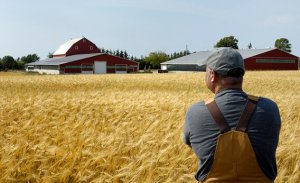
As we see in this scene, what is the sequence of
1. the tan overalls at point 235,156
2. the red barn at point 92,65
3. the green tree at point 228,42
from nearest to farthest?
the tan overalls at point 235,156 < the red barn at point 92,65 < the green tree at point 228,42

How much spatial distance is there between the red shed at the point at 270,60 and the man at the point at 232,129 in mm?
72450

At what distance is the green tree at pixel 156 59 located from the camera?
116312mm

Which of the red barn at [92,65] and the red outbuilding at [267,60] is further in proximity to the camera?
the red outbuilding at [267,60]

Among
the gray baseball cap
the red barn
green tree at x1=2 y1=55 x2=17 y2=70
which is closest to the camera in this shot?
the gray baseball cap

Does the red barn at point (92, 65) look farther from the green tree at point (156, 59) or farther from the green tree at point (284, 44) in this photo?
the green tree at point (284, 44)

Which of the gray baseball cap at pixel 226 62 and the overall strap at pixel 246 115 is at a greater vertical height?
the gray baseball cap at pixel 226 62

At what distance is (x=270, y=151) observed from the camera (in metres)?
2.92

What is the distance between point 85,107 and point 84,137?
408cm

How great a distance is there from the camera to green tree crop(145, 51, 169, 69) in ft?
382

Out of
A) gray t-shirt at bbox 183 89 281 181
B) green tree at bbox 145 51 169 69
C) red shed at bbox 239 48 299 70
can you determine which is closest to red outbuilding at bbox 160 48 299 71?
red shed at bbox 239 48 299 70

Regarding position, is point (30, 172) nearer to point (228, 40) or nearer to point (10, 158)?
point (10, 158)

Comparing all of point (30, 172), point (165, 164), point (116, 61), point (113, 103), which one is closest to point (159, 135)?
point (165, 164)

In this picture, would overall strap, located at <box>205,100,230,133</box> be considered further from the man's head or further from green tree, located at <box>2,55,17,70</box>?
green tree, located at <box>2,55,17,70</box>

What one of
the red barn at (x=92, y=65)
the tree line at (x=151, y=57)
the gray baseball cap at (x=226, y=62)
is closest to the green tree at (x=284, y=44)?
the tree line at (x=151, y=57)
